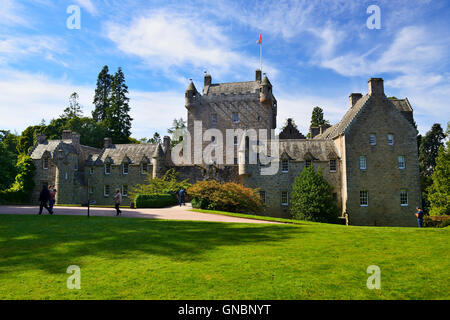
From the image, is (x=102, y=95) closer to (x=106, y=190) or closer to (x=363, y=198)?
(x=106, y=190)

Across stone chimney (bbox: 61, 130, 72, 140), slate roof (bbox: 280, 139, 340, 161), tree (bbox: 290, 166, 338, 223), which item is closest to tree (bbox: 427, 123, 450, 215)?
slate roof (bbox: 280, 139, 340, 161)

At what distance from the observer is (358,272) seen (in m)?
8.00

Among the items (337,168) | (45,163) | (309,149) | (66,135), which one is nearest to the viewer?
(337,168)

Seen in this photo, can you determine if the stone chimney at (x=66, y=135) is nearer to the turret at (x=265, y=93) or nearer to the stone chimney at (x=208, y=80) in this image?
the stone chimney at (x=208, y=80)

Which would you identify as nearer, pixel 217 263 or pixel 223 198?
pixel 217 263

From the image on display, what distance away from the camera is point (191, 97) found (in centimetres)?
5097

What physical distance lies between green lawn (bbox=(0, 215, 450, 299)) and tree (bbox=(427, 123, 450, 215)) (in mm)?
26242

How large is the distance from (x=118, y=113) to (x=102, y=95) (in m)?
8.49

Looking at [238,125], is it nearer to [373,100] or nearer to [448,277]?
[373,100]

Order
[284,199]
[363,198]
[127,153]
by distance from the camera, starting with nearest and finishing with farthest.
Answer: [363,198], [284,199], [127,153]

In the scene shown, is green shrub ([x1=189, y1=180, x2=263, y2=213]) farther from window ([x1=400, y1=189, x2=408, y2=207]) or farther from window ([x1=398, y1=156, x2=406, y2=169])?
window ([x1=398, y1=156, x2=406, y2=169])

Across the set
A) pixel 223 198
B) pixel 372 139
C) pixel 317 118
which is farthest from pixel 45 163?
pixel 317 118
